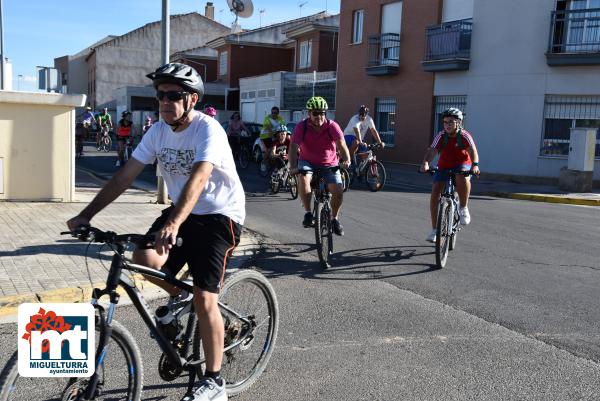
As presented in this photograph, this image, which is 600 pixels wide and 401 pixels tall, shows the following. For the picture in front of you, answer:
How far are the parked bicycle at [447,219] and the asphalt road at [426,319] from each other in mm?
171

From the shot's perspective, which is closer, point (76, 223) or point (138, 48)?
point (76, 223)

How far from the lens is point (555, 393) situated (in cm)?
376

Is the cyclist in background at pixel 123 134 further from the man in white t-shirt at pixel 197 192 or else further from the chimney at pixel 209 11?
the chimney at pixel 209 11

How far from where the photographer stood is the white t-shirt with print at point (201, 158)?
3238mm

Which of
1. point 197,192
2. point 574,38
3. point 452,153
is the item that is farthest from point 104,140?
point 197,192

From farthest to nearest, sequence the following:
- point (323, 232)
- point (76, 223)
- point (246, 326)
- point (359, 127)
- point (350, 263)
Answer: point (359, 127)
point (350, 263)
point (323, 232)
point (246, 326)
point (76, 223)

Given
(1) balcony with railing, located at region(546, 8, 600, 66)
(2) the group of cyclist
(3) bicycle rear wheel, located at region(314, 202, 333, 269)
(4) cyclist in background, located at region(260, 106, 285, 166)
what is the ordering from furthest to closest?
(1) balcony with railing, located at region(546, 8, 600, 66) < (4) cyclist in background, located at region(260, 106, 285, 166) < (3) bicycle rear wheel, located at region(314, 202, 333, 269) < (2) the group of cyclist

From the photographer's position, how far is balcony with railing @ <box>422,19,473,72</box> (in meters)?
21.1

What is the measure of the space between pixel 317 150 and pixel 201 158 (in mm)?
4464

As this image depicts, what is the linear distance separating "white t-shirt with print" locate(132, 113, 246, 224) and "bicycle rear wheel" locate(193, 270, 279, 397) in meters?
0.47

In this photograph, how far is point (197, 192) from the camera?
307cm

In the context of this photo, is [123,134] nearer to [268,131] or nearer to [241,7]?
[268,131]

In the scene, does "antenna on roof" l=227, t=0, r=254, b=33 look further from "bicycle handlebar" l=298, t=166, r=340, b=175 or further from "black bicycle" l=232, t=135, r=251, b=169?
"bicycle handlebar" l=298, t=166, r=340, b=175

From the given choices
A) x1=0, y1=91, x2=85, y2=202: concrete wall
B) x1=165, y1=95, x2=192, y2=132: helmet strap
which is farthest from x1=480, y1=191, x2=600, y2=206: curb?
x1=165, y1=95, x2=192, y2=132: helmet strap
